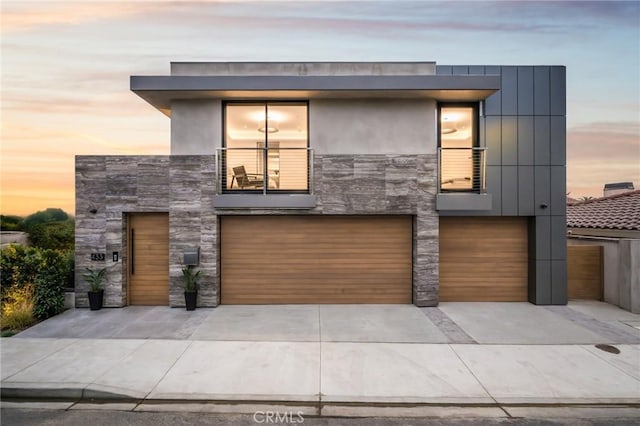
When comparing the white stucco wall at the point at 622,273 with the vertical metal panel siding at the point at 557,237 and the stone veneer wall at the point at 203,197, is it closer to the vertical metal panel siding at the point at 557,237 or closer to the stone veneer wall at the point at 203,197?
the vertical metal panel siding at the point at 557,237

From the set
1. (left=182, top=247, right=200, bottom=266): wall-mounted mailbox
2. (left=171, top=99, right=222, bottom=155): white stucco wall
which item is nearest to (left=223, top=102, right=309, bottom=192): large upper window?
(left=171, top=99, right=222, bottom=155): white stucco wall

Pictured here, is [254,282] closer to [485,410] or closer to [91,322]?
[91,322]

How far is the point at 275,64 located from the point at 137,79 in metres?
3.54

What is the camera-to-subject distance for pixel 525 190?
30.5 feet

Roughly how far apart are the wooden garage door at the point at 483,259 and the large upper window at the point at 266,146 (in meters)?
4.44

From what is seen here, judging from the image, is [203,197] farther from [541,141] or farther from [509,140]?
[541,141]

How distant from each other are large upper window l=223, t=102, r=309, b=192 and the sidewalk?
3417 mm

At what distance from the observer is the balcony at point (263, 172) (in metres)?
9.04

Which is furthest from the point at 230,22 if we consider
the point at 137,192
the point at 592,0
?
the point at 592,0

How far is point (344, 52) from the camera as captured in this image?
1284 centimetres

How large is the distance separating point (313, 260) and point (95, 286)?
5.60 meters

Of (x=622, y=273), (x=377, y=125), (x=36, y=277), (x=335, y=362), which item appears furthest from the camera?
(x=377, y=125)

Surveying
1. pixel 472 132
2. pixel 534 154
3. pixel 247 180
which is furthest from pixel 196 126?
pixel 534 154

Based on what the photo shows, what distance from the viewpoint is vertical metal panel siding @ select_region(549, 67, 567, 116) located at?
9227 mm
